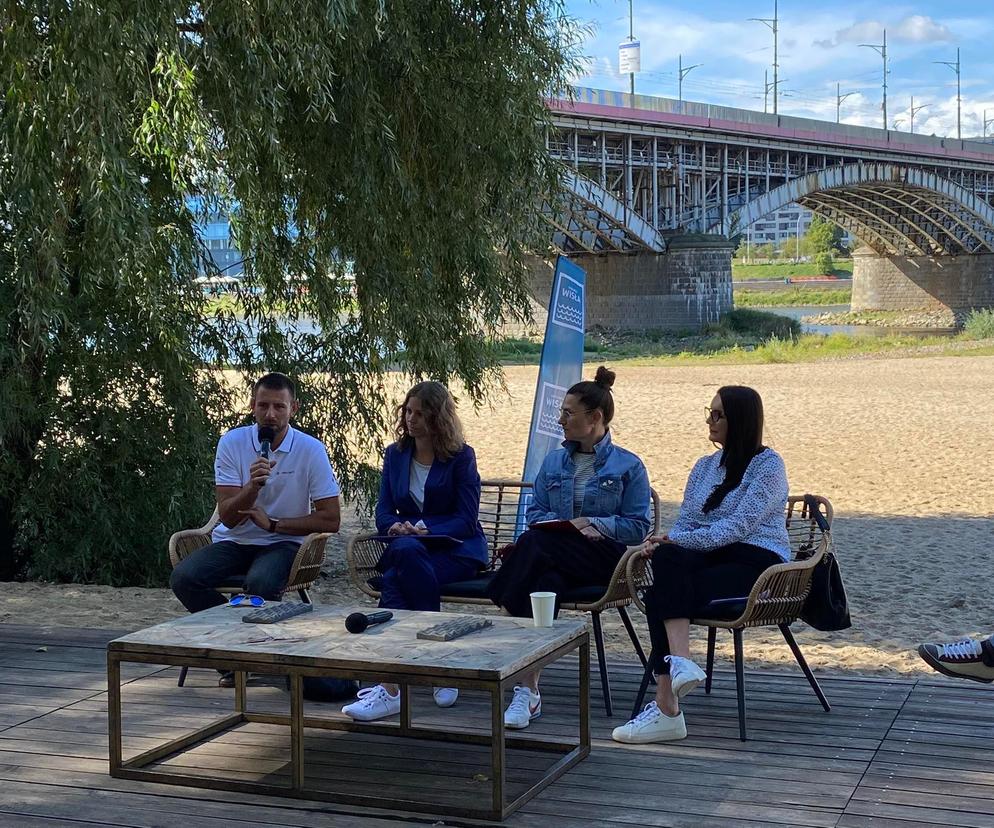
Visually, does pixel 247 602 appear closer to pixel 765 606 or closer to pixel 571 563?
pixel 571 563

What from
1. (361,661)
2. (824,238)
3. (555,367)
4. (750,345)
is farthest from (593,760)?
(824,238)

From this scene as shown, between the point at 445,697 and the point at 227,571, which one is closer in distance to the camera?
the point at 445,697

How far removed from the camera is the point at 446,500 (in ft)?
17.6

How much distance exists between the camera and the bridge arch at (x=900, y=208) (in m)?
57.6

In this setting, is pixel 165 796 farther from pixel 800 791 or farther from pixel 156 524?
pixel 156 524

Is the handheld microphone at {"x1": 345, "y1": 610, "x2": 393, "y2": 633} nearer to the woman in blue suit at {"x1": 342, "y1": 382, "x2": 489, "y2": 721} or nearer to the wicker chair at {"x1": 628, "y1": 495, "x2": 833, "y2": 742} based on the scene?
the woman in blue suit at {"x1": 342, "y1": 382, "x2": 489, "y2": 721}

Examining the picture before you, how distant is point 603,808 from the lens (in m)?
3.80

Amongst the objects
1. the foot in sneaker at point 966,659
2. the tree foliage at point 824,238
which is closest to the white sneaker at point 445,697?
the foot in sneaker at point 966,659

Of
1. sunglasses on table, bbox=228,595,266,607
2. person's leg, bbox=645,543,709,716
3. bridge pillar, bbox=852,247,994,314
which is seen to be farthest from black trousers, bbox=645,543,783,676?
bridge pillar, bbox=852,247,994,314

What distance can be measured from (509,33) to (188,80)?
269cm

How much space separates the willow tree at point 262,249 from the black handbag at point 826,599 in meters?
3.46

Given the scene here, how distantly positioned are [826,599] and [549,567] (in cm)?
101

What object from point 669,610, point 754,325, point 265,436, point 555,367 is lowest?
point 669,610

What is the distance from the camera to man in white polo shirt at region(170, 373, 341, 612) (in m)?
5.47
